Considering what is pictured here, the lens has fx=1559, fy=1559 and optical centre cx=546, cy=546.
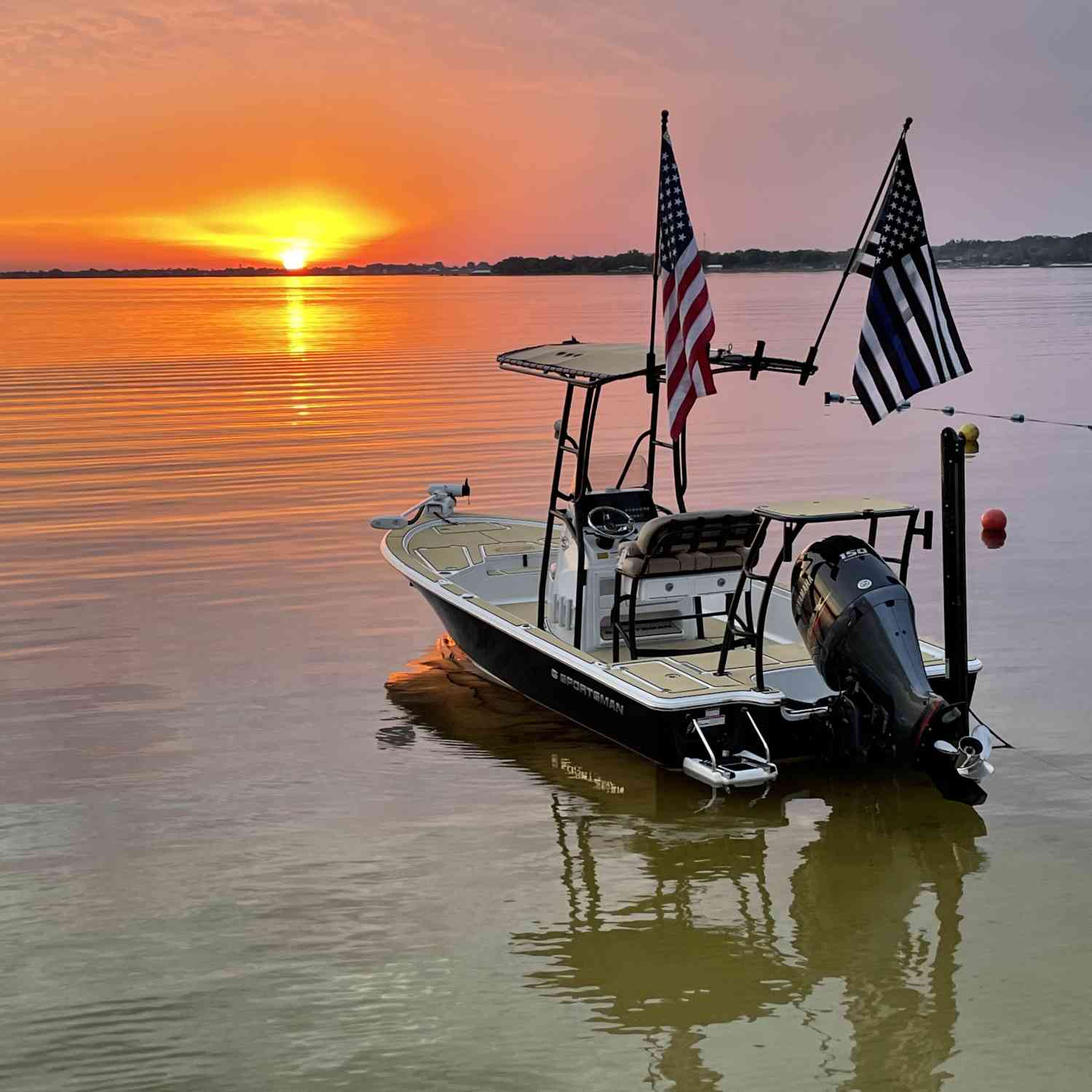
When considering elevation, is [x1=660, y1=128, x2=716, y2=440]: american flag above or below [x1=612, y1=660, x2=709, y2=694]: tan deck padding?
above

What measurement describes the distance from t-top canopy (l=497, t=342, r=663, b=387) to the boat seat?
108cm

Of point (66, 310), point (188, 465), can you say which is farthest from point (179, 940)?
point (66, 310)

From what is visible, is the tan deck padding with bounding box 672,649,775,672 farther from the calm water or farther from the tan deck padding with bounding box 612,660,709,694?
the calm water

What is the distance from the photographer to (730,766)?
9.35 meters

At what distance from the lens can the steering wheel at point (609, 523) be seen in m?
11.4

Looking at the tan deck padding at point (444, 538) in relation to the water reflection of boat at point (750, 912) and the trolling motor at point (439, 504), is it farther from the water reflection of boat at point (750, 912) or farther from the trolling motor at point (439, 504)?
the water reflection of boat at point (750, 912)

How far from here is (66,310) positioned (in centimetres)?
10925

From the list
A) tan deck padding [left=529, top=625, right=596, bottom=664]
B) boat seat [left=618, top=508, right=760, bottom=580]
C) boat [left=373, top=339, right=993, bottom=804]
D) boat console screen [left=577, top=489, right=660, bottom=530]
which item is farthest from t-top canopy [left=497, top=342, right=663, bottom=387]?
tan deck padding [left=529, top=625, right=596, bottom=664]

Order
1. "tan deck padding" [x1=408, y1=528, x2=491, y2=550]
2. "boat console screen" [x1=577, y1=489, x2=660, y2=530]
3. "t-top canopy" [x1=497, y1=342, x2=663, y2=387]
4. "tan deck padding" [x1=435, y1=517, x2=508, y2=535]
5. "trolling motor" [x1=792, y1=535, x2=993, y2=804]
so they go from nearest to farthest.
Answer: "trolling motor" [x1=792, y1=535, x2=993, y2=804], "t-top canopy" [x1=497, y1=342, x2=663, y2=387], "boat console screen" [x1=577, y1=489, x2=660, y2=530], "tan deck padding" [x1=408, y1=528, x2=491, y2=550], "tan deck padding" [x1=435, y1=517, x2=508, y2=535]

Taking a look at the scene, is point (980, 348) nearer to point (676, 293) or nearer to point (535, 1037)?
point (676, 293)

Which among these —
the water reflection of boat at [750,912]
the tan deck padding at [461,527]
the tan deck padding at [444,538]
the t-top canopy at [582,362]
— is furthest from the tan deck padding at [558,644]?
the tan deck padding at [461,527]

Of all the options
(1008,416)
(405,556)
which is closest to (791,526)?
(405,556)

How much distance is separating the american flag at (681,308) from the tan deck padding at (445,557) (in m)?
2.98

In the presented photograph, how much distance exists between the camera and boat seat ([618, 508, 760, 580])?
10.4 metres
